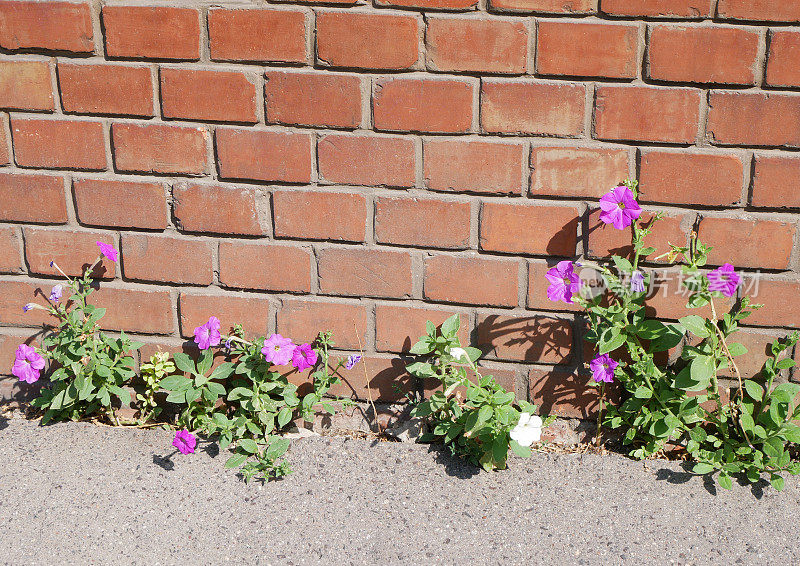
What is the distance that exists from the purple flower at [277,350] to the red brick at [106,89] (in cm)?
58

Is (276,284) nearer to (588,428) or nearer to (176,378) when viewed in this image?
(176,378)

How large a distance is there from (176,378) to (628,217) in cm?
107

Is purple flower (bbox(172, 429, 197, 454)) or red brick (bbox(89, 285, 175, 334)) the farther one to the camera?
red brick (bbox(89, 285, 175, 334))

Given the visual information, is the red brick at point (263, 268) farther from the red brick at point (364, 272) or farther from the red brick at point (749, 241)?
the red brick at point (749, 241)

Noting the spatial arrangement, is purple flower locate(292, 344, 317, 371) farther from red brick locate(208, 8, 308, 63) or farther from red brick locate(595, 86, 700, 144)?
red brick locate(595, 86, 700, 144)

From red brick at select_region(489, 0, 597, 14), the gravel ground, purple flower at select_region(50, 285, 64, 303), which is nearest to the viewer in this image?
the gravel ground

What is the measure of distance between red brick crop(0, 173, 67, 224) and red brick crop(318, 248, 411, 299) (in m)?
0.64

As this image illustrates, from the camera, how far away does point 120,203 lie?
1608 millimetres

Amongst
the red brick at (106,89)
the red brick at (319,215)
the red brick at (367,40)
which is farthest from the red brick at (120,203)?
the red brick at (367,40)

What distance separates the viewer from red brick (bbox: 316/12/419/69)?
4.72 feet

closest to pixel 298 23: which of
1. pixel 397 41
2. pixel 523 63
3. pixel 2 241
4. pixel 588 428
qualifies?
pixel 397 41

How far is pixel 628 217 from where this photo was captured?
1415 millimetres

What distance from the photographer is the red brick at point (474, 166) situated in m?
1.48

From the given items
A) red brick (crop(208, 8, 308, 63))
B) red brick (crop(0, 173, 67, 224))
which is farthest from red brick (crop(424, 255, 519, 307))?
red brick (crop(0, 173, 67, 224))
